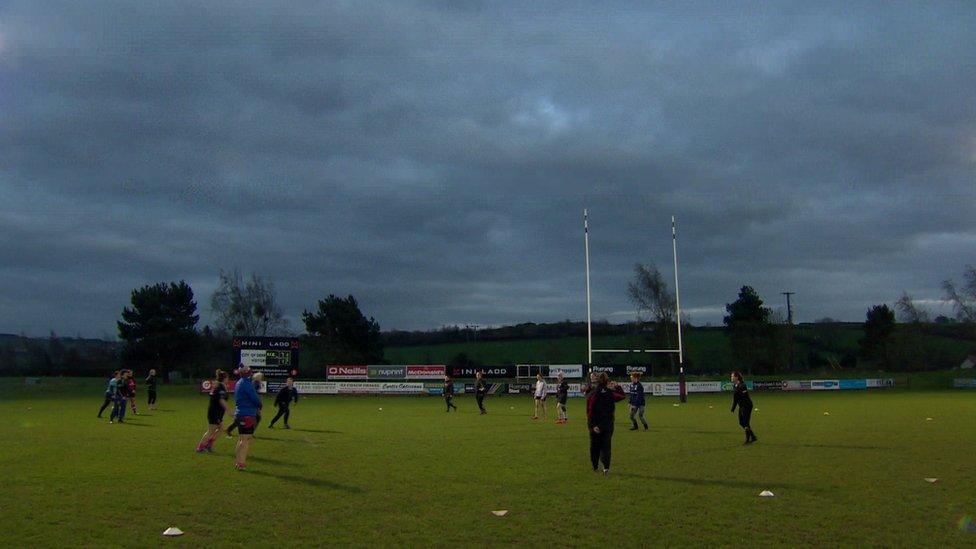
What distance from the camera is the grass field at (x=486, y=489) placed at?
30.1ft

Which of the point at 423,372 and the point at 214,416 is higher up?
the point at 423,372

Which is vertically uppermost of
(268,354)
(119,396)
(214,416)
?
(268,354)

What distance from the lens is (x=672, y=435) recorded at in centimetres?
2233

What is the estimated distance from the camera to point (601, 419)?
14.2 meters

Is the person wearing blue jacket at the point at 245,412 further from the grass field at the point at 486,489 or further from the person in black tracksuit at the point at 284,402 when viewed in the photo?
the person in black tracksuit at the point at 284,402

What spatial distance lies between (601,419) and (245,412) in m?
6.74

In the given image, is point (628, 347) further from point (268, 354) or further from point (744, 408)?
point (744, 408)

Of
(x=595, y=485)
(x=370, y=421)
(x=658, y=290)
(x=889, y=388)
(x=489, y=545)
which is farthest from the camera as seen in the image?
(x=658, y=290)

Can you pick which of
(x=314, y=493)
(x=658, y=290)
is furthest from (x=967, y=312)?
(x=314, y=493)

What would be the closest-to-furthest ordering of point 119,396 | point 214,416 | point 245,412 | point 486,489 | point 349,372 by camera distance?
point 486,489 < point 245,412 < point 214,416 < point 119,396 < point 349,372

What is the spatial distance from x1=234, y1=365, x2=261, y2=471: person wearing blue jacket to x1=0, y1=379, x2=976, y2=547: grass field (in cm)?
36

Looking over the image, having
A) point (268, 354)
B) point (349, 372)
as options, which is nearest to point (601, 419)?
point (268, 354)

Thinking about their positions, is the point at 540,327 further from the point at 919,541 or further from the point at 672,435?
the point at 919,541

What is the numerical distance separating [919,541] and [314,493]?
821 cm
